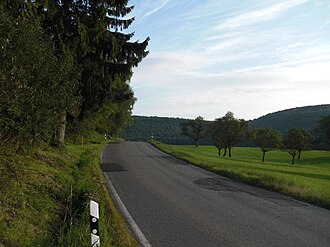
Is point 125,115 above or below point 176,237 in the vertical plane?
above

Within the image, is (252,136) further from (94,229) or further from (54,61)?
(94,229)

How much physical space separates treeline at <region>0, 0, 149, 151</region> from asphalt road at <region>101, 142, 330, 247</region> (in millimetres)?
3347

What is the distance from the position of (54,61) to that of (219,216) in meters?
6.30

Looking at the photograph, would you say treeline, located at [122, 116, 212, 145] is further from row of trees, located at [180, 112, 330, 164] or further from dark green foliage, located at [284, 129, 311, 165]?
dark green foliage, located at [284, 129, 311, 165]

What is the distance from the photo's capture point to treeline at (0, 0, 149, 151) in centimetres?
718

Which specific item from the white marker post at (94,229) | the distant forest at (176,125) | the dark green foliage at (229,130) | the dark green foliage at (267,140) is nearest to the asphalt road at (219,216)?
the white marker post at (94,229)

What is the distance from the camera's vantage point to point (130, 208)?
9102 mm

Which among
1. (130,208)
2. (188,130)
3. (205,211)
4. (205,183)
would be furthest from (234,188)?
(188,130)

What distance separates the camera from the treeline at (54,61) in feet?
23.6

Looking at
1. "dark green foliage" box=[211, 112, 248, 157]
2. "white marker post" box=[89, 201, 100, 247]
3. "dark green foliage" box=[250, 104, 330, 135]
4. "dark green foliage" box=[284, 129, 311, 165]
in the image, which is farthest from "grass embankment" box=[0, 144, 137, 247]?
"dark green foliage" box=[250, 104, 330, 135]

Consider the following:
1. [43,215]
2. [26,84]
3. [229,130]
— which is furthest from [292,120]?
[43,215]

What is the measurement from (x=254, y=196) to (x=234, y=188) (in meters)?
1.71

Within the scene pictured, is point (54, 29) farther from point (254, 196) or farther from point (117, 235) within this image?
point (117, 235)

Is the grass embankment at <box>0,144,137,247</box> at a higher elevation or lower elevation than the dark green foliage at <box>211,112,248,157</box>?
lower
